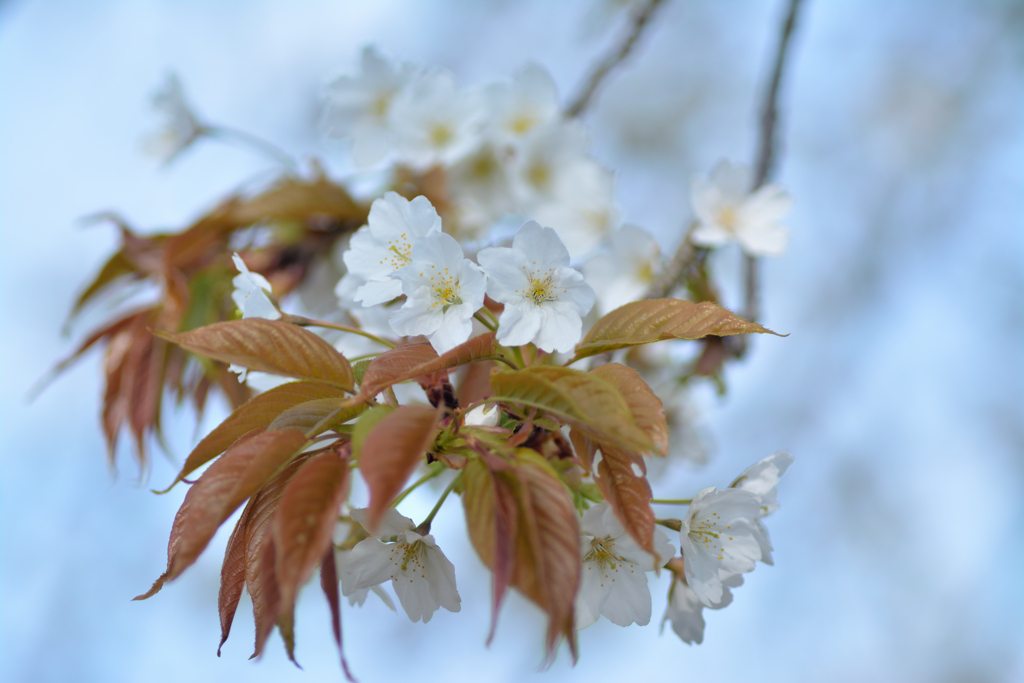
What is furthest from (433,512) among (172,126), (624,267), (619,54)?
(172,126)

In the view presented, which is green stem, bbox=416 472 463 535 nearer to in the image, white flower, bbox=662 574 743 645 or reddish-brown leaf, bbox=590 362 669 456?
reddish-brown leaf, bbox=590 362 669 456


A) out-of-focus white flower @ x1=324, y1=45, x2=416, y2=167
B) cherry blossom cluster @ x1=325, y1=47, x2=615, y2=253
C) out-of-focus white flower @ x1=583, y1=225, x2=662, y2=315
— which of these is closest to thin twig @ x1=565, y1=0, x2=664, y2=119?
cherry blossom cluster @ x1=325, y1=47, x2=615, y2=253

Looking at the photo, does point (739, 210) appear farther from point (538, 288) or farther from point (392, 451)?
point (392, 451)

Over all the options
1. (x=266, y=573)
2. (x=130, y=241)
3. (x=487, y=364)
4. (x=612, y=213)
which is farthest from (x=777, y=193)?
(x=130, y=241)

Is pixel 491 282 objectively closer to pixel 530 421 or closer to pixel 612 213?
pixel 530 421

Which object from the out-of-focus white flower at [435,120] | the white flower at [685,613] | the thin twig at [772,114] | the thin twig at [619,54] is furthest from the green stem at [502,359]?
the thin twig at [619,54]

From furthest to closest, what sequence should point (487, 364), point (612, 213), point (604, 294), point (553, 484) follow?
point (612, 213) → point (604, 294) → point (487, 364) → point (553, 484)

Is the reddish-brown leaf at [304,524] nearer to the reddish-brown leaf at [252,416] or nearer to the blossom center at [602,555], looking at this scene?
the reddish-brown leaf at [252,416]
